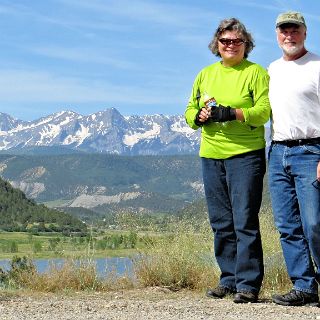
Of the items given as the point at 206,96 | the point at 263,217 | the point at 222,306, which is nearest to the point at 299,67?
the point at 206,96

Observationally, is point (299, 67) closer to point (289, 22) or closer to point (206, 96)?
point (289, 22)

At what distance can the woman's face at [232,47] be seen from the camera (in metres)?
5.93

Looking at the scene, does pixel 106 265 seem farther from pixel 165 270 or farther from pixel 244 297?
pixel 244 297

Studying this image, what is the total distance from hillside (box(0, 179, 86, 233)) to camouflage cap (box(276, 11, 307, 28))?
128m

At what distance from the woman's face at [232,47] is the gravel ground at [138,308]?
2065 millimetres

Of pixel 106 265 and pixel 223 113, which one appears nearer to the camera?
pixel 223 113

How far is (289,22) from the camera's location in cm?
556

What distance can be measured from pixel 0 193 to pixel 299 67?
540 feet

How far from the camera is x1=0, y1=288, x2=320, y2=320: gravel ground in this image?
523 cm

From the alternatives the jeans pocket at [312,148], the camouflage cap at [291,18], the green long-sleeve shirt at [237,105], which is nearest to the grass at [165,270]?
the green long-sleeve shirt at [237,105]

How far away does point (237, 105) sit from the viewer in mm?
5824

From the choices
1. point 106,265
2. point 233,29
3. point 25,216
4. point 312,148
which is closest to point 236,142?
point 312,148

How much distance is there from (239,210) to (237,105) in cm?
89

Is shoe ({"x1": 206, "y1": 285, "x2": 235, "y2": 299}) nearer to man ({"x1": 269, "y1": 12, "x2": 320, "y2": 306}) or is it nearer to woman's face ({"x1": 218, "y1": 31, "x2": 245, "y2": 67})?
man ({"x1": 269, "y1": 12, "x2": 320, "y2": 306})
